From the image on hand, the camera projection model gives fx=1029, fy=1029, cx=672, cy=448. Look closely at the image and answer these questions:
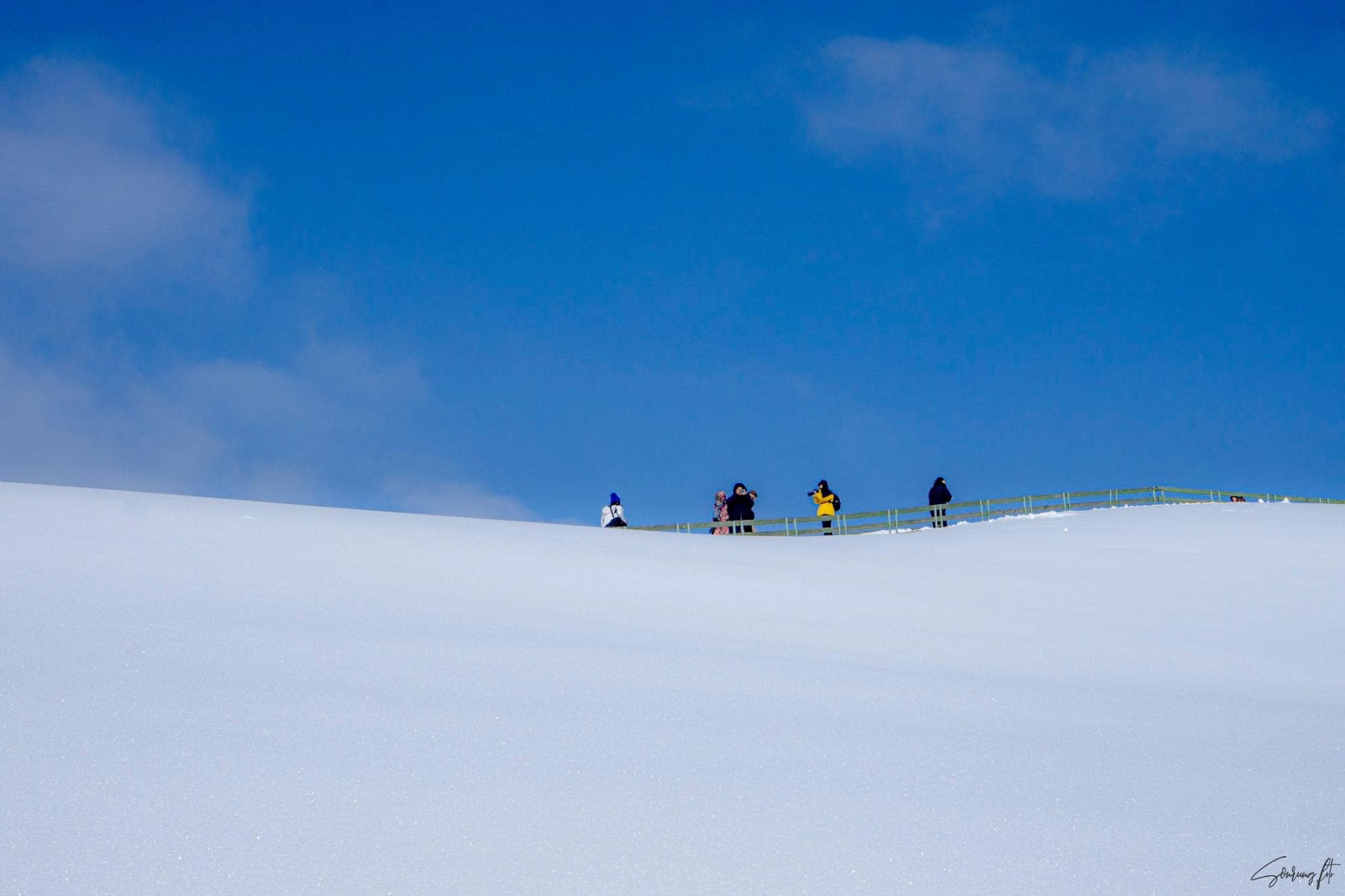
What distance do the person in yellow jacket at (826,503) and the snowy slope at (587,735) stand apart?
49.0 ft

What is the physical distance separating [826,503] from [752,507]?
184 cm

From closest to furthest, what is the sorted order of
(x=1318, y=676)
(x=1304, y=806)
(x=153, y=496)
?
1. (x=1304, y=806)
2. (x=1318, y=676)
3. (x=153, y=496)

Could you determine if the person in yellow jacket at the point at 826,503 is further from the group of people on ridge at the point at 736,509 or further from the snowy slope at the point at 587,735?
the snowy slope at the point at 587,735

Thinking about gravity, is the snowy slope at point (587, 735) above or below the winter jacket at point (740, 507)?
below

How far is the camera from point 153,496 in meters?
11.5

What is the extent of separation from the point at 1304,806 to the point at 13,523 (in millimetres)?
8876

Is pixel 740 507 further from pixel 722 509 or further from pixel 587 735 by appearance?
pixel 587 735

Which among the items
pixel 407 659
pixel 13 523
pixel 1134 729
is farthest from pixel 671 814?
pixel 13 523

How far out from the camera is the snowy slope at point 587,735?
296 centimetres

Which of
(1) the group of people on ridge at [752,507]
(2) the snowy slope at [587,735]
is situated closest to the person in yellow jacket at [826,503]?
(1) the group of people on ridge at [752,507]

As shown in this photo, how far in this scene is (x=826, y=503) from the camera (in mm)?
24297

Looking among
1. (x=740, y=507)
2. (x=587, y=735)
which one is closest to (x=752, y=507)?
(x=740, y=507)

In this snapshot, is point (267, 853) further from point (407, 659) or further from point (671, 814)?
point (407, 659)

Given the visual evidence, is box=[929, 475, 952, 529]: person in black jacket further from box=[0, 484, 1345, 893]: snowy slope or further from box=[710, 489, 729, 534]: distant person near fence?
box=[0, 484, 1345, 893]: snowy slope
